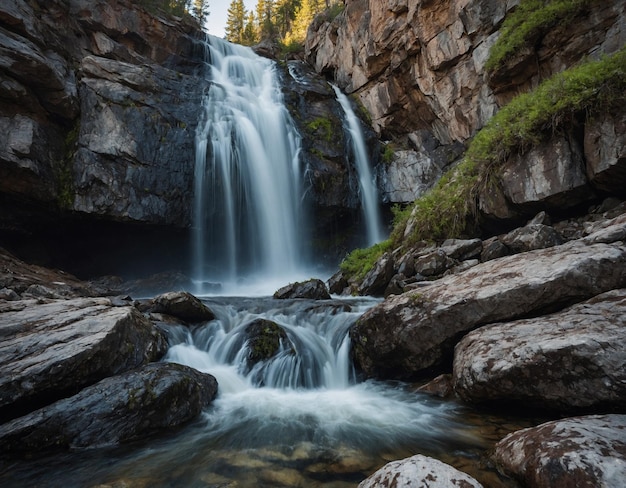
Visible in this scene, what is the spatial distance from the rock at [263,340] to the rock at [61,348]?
149 cm

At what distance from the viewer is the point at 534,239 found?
5730mm

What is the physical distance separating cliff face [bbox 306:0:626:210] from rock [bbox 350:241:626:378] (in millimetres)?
9238

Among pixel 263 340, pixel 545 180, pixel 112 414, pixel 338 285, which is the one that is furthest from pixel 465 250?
pixel 112 414

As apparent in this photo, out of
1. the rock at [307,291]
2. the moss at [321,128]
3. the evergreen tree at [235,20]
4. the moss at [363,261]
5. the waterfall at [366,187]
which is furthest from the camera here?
the evergreen tree at [235,20]

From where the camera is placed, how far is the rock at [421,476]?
199 cm

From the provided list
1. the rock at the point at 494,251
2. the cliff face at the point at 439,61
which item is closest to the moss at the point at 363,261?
the rock at the point at 494,251

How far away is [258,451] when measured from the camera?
132 inches

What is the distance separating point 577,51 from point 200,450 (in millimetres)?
14298

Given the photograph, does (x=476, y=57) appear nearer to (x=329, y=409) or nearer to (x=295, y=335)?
(x=295, y=335)

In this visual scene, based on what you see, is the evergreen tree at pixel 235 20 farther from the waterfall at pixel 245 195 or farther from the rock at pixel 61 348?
the rock at pixel 61 348

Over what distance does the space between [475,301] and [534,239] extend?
7.97 ft

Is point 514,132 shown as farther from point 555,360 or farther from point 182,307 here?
point 182,307

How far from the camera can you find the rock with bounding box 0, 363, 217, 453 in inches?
132

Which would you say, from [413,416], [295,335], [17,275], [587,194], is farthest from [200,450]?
[17,275]
